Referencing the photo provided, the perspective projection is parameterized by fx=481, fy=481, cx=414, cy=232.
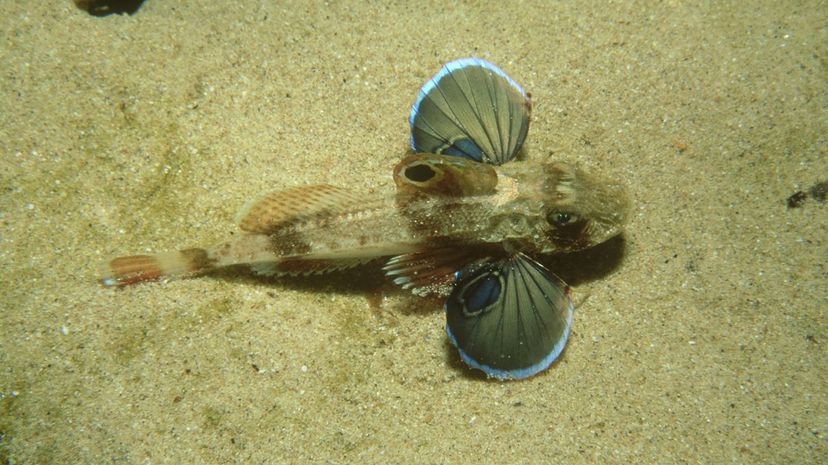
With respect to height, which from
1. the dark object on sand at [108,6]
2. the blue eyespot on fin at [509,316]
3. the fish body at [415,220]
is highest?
the dark object on sand at [108,6]

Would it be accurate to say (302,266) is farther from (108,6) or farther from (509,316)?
(108,6)

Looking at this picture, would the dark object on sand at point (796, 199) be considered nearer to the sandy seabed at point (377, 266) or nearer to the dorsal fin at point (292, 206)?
the sandy seabed at point (377, 266)

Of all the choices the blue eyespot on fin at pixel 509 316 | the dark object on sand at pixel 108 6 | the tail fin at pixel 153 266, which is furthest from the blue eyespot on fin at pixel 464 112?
the dark object on sand at pixel 108 6

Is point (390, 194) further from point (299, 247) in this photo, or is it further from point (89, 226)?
point (89, 226)

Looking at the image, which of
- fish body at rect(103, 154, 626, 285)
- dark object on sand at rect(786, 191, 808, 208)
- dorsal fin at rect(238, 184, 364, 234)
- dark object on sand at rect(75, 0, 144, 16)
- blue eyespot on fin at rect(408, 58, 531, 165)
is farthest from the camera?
dark object on sand at rect(75, 0, 144, 16)

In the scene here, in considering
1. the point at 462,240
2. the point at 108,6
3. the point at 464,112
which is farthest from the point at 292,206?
the point at 108,6

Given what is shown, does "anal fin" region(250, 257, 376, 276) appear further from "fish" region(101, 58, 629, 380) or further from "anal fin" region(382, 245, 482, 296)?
"anal fin" region(382, 245, 482, 296)

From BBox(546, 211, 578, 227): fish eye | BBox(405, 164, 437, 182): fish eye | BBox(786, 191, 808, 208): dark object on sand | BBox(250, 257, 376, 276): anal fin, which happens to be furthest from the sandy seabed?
BBox(405, 164, 437, 182): fish eye

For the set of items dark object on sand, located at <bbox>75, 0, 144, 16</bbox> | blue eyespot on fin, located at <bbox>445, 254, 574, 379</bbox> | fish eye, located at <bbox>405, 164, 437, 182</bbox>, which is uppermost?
dark object on sand, located at <bbox>75, 0, 144, 16</bbox>
